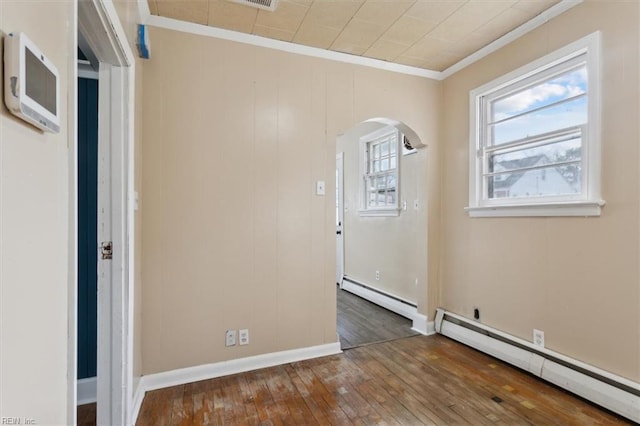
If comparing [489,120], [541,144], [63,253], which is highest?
[489,120]

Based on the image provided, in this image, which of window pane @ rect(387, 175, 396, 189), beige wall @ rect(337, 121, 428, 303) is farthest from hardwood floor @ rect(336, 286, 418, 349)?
window pane @ rect(387, 175, 396, 189)

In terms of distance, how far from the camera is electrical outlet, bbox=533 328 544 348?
2.46 metres

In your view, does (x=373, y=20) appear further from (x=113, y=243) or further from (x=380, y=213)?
(x=380, y=213)

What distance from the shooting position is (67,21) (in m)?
0.94

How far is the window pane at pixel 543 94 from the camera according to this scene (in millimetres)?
2285

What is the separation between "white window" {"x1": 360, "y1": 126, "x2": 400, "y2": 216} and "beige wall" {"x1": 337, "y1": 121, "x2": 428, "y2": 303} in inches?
3.7

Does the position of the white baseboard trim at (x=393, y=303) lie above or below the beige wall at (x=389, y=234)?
below

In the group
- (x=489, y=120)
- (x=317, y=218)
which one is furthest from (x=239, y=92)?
(x=489, y=120)

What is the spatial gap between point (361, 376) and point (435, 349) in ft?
2.85

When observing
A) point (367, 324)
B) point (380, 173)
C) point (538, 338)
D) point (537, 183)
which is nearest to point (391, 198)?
point (380, 173)

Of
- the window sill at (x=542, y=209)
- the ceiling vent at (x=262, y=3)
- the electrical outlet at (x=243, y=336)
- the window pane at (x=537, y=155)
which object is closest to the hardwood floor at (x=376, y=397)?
the electrical outlet at (x=243, y=336)

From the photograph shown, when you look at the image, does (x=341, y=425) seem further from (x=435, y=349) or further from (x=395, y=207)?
(x=395, y=207)

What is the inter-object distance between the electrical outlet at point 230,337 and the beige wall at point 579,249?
6.90 feet

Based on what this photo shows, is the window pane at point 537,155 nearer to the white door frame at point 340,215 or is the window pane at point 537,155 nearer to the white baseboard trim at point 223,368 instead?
the white baseboard trim at point 223,368
